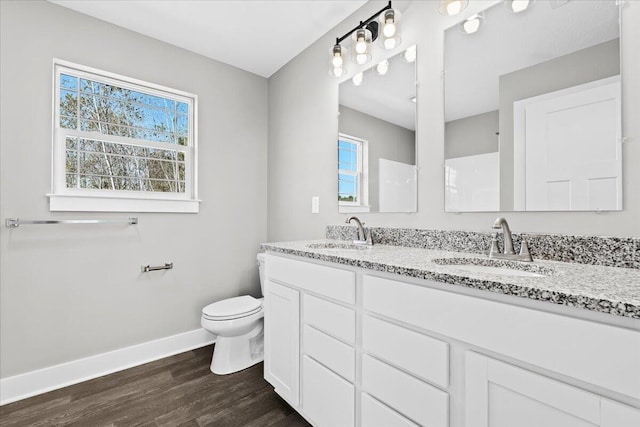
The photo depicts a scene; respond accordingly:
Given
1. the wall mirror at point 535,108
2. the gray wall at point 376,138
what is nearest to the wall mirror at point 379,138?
the gray wall at point 376,138

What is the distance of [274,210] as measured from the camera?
280 centimetres

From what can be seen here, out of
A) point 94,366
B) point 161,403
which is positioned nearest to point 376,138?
point 161,403

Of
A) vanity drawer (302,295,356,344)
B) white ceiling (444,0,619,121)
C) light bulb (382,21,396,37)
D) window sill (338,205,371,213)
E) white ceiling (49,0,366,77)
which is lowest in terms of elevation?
vanity drawer (302,295,356,344)

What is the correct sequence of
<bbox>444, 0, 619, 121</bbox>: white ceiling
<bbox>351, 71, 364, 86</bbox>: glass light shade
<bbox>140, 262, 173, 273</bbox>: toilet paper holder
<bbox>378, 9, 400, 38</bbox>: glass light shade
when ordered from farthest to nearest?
<bbox>140, 262, 173, 273</bbox>: toilet paper holder → <bbox>351, 71, 364, 86</bbox>: glass light shade → <bbox>378, 9, 400, 38</bbox>: glass light shade → <bbox>444, 0, 619, 121</bbox>: white ceiling

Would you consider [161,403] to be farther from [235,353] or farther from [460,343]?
[460,343]

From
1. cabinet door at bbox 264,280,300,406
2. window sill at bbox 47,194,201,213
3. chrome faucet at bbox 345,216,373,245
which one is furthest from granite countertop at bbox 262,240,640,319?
window sill at bbox 47,194,201,213

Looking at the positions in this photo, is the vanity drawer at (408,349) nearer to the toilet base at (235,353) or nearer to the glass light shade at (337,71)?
the toilet base at (235,353)

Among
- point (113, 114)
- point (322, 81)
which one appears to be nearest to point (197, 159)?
point (113, 114)

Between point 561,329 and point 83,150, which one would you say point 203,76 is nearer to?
point 83,150

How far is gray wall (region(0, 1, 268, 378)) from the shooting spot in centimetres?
178

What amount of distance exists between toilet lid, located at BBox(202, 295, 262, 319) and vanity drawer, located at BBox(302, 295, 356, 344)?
752mm

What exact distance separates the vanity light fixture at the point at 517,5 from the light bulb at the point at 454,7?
19 centimetres

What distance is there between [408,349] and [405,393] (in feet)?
0.51

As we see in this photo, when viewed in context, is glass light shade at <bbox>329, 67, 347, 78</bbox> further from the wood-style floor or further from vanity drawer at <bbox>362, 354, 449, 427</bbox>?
the wood-style floor
